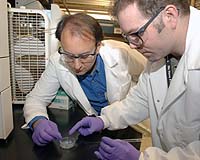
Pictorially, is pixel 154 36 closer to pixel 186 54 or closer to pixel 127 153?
pixel 186 54

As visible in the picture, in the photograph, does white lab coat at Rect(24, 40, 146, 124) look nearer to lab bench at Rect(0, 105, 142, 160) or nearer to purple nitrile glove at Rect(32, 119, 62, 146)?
lab bench at Rect(0, 105, 142, 160)

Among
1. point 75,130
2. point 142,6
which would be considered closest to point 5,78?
point 75,130

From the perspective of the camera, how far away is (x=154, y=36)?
87 centimetres

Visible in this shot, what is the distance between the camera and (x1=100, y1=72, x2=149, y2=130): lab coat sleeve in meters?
1.18

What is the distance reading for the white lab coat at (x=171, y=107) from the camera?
83 centimetres

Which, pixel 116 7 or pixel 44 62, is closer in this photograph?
pixel 116 7

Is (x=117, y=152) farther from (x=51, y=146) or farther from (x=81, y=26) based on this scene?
(x=81, y=26)

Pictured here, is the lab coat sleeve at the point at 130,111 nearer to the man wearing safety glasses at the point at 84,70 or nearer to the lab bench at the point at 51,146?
the lab bench at the point at 51,146

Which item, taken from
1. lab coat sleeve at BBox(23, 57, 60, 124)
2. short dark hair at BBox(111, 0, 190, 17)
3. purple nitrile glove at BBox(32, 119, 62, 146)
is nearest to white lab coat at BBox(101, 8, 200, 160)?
short dark hair at BBox(111, 0, 190, 17)

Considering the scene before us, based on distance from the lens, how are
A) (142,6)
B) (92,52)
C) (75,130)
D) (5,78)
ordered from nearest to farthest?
(142,6)
(5,78)
(75,130)
(92,52)

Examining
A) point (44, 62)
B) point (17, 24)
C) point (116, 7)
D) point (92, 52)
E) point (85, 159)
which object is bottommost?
point (85, 159)

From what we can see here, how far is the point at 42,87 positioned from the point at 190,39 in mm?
841

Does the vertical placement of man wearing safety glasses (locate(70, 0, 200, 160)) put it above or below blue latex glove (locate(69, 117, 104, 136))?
above

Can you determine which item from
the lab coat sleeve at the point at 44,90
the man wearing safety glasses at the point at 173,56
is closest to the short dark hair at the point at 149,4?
the man wearing safety glasses at the point at 173,56
